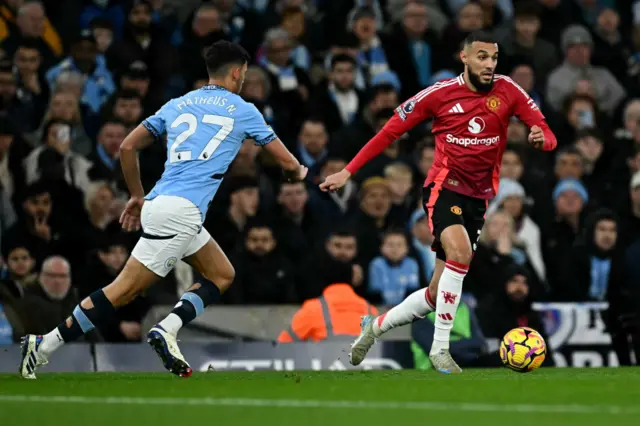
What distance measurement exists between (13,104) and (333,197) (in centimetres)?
392

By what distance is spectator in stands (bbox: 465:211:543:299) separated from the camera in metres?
15.2

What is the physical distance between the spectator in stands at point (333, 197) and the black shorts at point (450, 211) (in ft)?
15.7

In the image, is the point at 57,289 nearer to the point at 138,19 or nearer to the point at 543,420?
the point at 138,19

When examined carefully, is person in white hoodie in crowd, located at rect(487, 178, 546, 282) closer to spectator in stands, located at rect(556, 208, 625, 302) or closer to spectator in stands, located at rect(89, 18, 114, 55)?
spectator in stands, located at rect(556, 208, 625, 302)

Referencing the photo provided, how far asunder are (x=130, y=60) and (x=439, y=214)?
773 cm

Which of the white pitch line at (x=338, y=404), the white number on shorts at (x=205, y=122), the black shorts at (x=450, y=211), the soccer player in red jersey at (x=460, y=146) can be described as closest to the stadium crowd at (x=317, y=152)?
the black shorts at (x=450, y=211)

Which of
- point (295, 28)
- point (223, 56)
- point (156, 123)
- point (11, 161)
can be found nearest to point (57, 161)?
point (11, 161)

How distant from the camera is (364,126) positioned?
56.4ft


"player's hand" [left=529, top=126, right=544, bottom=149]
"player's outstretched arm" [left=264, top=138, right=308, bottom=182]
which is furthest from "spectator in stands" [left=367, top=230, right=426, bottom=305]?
"player's hand" [left=529, top=126, right=544, bottom=149]

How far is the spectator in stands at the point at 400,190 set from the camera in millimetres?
16172

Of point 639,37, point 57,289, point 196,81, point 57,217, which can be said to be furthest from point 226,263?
point 639,37

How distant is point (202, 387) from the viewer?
9.30 m

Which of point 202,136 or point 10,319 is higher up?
point 202,136

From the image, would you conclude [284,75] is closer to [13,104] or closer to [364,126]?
[364,126]
